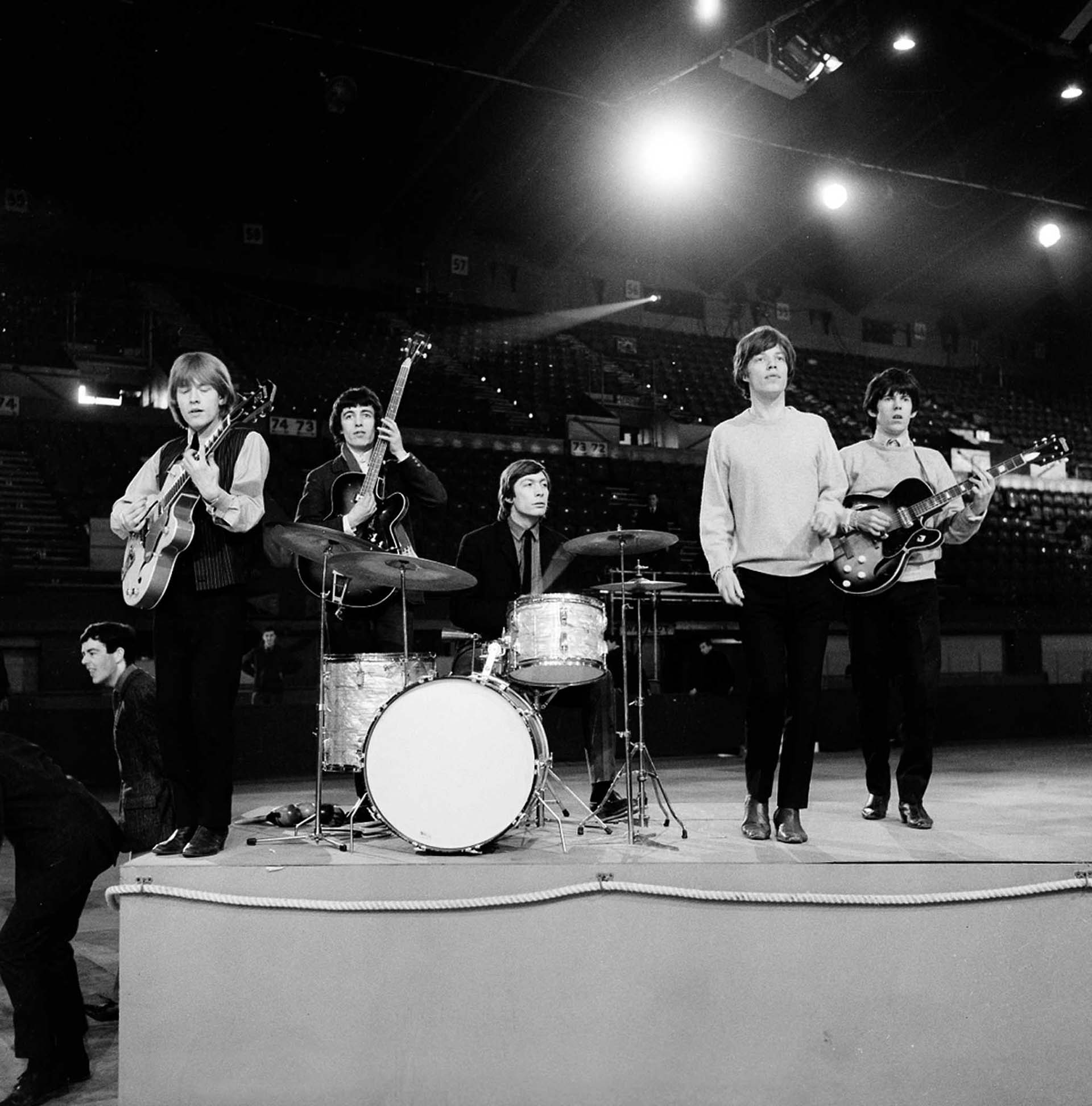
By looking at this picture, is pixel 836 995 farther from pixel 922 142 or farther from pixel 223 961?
pixel 922 142

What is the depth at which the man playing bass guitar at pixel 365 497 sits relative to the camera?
13.8ft

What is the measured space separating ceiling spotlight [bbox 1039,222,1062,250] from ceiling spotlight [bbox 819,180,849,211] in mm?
3664

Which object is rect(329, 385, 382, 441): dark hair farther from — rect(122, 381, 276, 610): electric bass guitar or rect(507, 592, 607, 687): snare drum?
rect(507, 592, 607, 687): snare drum

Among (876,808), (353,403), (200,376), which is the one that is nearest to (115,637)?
(353,403)

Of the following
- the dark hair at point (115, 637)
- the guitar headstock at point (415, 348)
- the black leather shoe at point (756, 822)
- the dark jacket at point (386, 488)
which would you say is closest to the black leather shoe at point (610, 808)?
the black leather shoe at point (756, 822)

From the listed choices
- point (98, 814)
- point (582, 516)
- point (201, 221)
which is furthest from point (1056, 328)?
point (98, 814)

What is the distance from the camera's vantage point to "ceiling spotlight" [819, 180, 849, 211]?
1616 centimetres

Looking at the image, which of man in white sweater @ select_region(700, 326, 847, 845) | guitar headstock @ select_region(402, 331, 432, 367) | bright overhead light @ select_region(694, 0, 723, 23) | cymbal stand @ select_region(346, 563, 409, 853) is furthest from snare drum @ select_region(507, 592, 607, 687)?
bright overhead light @ select_region(694, 0, 723, 23)

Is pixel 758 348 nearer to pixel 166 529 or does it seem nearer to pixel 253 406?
pixel 253 406

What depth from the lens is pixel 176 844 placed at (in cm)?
329

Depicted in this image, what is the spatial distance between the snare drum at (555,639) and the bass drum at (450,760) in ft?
1.26

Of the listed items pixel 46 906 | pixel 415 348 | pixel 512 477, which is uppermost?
pixel 415 348

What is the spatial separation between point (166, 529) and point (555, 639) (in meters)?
1.33

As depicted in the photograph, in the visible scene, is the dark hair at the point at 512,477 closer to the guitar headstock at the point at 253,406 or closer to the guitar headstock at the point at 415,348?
the guitar headstock at the point at 415,348
